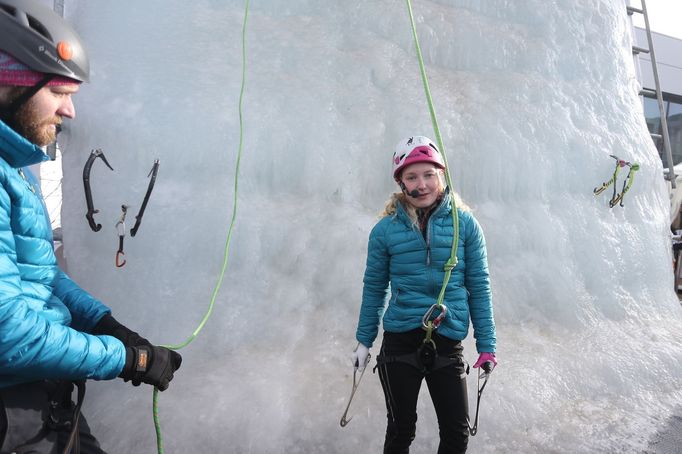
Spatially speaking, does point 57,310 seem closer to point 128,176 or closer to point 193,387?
point 193,387

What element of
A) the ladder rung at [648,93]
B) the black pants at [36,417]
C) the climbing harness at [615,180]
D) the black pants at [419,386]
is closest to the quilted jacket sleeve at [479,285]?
the black pants at [419,386]

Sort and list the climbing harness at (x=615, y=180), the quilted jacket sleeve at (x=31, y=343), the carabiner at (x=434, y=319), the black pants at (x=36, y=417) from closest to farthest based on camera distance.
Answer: the quilted jacket sleeve at (x=31, y=343) < the black pants at (x=36, y=417) < the carabiner at (x=434, y=319) < the climbing harness at (x=615, y=180)

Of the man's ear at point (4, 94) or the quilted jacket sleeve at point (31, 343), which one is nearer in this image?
the quilted jacket sleeve at point (31, 343)

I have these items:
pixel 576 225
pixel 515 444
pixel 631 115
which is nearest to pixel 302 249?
pixel 515 444

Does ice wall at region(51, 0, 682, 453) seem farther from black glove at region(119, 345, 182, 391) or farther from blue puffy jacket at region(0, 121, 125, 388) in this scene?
blue puffy jacket at region(0, 121, 125, 388)

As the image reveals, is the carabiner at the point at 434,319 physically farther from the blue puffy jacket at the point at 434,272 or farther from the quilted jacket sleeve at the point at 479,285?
the quilted jacket sleeve at the point at 479,285

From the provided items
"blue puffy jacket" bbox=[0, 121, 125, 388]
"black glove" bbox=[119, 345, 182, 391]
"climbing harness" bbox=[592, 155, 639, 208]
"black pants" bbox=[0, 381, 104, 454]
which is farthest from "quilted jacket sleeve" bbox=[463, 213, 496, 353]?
"climbing harness" bbox=[592, 155, 639, 208]

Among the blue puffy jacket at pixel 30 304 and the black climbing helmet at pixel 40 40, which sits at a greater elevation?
the black climbing helmet at pixel 40 40

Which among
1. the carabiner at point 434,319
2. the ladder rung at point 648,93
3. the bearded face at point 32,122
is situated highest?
the ladder rung at point 648,93

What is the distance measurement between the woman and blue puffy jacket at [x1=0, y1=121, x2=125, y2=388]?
99 cm

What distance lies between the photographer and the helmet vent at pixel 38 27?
1254 millimetres

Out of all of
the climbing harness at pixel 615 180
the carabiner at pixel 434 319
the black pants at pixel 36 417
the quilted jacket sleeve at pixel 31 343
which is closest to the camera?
the quilted jacket sleeve at pixel 31 343

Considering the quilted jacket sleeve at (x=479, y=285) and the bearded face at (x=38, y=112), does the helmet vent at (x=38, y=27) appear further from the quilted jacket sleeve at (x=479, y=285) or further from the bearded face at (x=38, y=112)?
the quilted jacket sleeve at (x=479, y=285)

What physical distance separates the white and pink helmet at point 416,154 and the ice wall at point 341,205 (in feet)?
4.30
